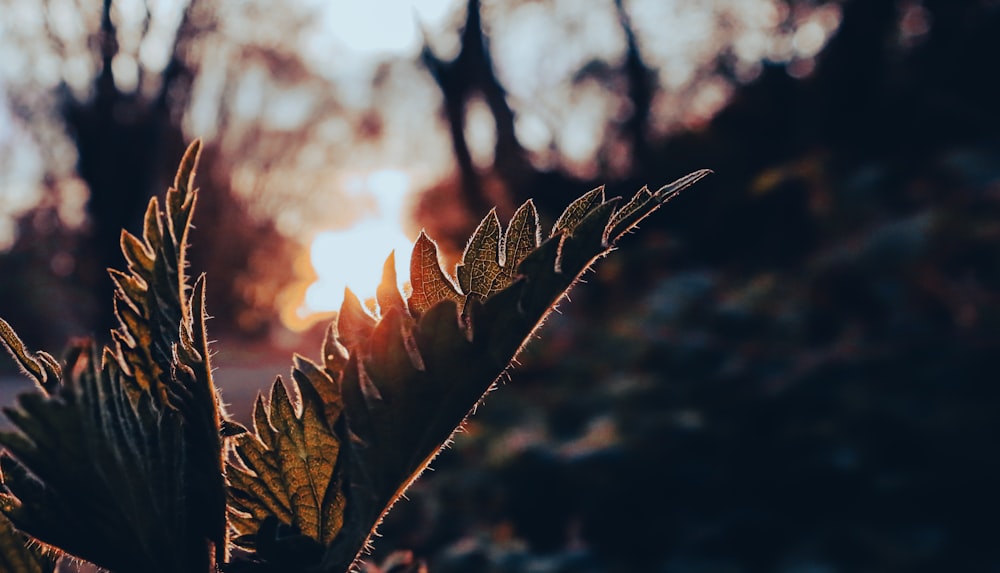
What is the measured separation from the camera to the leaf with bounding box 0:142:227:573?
1.35 feet

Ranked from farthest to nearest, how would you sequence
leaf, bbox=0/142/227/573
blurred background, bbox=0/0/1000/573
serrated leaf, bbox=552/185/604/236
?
blurred background, bbox=0/0/1000/573 < serrated leaf, bbox=552/185/604/236 < leaf, bbox=0/142/227/573

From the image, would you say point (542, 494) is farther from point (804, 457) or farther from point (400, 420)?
point (400, 420)

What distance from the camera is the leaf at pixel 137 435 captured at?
1.35ft

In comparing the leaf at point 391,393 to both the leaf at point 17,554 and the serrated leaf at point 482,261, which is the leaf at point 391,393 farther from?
the leaf at point 17,554

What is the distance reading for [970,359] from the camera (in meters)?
3.87

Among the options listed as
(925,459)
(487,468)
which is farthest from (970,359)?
(487,468)

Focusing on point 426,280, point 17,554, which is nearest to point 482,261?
point 426,280

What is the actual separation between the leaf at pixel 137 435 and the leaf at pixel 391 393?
0.13 ft

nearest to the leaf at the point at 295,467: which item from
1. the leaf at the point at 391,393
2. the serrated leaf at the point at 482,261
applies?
the leaf at the point at 391,393

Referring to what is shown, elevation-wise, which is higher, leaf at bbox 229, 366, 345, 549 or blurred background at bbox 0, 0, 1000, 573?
blurred background at bbox 0, 0, 1000, 573

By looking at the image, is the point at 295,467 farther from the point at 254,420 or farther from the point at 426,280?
the point at 426,280

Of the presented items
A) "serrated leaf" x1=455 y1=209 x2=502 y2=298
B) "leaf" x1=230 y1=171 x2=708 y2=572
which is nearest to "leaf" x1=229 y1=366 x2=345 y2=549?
"leaf" x1=230 y1=171 x2=708 y2=572

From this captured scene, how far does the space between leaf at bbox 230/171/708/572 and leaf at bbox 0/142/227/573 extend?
1.5 inches

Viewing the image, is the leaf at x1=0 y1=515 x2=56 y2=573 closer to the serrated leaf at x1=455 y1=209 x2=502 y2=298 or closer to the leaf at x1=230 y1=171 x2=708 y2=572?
the leaf at x1=230 y1=171 x2=708 y2=572
